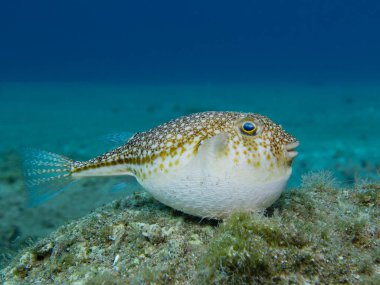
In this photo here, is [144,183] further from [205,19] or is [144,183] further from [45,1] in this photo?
[205,19]

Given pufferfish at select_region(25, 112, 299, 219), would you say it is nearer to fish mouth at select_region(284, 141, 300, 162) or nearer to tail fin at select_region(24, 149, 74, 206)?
fish mouth at select_region(284, 141, 300, 162)

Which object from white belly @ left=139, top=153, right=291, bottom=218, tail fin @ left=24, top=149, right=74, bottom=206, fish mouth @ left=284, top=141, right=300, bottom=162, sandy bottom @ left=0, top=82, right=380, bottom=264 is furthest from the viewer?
sandy bottom @ left=0, top=82, right=380, bottom=264

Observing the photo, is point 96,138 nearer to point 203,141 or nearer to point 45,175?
point 45,175

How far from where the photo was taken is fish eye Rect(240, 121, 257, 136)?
354 centimetres

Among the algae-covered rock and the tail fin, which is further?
the tail fin

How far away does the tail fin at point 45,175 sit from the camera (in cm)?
465

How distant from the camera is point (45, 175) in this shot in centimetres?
472

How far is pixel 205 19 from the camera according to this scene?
180m

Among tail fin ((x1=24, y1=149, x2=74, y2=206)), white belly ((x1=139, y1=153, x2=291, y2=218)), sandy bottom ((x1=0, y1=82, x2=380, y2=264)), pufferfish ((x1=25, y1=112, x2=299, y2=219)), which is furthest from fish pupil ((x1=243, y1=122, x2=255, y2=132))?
tail fin ((x1=24, y1=149, x2=74, y2=206))

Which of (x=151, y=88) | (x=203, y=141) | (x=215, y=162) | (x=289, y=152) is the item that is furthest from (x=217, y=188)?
(x=151, y=88)

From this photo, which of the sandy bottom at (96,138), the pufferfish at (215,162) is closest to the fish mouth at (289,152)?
the pufferfish at (215,162)

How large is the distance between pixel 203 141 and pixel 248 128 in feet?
1.68

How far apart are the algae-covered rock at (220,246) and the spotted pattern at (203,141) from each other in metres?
0.61

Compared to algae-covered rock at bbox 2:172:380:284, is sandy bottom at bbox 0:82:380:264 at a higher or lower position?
higher
